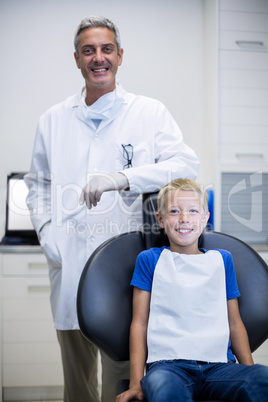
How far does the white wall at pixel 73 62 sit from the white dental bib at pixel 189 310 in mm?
1387

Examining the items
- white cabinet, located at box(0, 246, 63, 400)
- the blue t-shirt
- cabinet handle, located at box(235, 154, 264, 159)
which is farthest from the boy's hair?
cabinet handle, located at box(235, 154, 264, 159)

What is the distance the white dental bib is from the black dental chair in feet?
0.26

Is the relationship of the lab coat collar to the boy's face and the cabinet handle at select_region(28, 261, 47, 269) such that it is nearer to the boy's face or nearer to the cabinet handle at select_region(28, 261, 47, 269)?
the boy's face

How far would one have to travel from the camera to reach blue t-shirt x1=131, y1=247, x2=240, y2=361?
3.86 feet

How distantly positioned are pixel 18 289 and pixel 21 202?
50cm

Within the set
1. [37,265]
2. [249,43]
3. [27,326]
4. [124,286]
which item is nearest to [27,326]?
[27,326]

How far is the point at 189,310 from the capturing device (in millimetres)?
1120

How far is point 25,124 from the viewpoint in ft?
8.50

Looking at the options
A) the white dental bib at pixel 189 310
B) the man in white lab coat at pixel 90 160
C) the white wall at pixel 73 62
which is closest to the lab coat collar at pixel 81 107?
the man in white lab coat at pixel 90 160

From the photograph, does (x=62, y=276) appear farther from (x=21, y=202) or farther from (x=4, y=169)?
(x=4, y=169)

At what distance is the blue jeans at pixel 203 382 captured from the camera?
93cm

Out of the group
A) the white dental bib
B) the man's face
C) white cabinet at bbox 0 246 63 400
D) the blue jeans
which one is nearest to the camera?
the blue jeans

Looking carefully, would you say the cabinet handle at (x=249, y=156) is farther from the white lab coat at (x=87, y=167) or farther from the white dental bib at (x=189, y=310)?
the white dental bib at (x=189, y=310)

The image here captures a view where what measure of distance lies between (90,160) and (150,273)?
49cm
